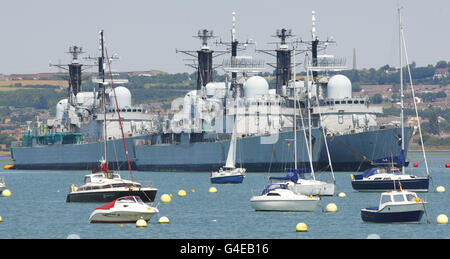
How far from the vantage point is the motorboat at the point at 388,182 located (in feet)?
208

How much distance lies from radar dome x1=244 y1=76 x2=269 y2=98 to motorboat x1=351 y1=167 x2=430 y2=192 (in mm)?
53490

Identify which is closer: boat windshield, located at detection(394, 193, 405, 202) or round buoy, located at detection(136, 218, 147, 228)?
boat windshield, located at detection(394, 193, 405, 202)

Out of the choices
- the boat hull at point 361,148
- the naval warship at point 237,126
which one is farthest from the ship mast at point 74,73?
the boat hull at point 361,148

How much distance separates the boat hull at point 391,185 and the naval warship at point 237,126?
2507cm

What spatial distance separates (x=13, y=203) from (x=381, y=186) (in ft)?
82.6

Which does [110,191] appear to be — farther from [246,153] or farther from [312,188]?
[246,153]

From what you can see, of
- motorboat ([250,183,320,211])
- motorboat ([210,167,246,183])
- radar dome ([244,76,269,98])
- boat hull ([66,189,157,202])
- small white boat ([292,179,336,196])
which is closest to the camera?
motorboat ([250,183,320,211])

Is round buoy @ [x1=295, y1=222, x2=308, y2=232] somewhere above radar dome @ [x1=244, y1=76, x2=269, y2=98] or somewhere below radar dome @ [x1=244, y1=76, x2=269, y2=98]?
below

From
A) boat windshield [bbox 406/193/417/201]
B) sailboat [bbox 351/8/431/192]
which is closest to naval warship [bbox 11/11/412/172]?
sailboat [bbox 351/8/431/192]

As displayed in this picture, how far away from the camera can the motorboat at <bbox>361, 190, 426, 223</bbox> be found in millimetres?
44312

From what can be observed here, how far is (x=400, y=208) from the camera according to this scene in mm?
44375

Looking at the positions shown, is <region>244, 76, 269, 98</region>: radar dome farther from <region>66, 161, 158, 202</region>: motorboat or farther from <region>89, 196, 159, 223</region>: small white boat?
<region>89, 196, 159, 223</region>: small white boat

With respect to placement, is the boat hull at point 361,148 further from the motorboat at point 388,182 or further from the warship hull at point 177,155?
the motorboat at point 388,182
